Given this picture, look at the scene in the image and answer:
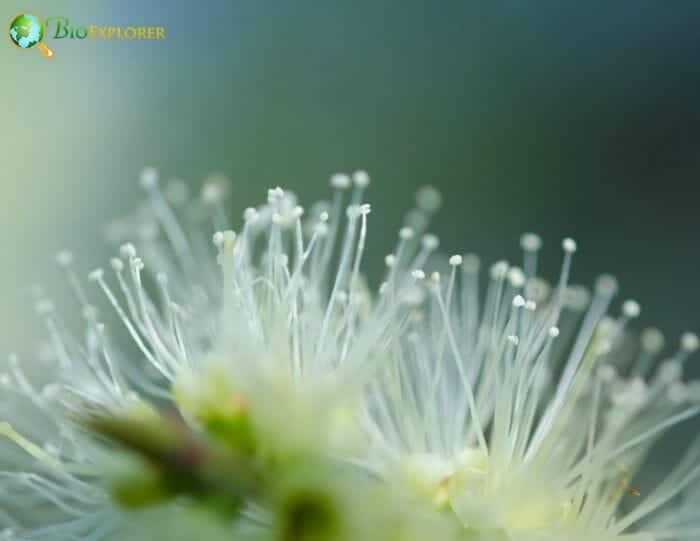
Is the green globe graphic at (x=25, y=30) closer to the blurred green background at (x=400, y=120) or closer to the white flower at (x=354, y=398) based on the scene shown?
the blurred green background at (x=400, y=120)

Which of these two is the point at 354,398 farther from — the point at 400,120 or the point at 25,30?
the point at 400,120

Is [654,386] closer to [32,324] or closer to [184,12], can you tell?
[32,324]

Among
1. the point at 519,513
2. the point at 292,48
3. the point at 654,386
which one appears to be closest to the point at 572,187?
the point at 292,48

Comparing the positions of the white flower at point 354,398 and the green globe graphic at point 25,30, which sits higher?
the green globe graphic at point 25,30

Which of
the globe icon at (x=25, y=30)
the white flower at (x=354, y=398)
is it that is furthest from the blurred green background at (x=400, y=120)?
the white flower at (x=354, y=398)

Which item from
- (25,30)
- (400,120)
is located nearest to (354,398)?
(25,30)

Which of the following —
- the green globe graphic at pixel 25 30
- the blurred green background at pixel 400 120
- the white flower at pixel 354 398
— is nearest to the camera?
the white flower at pixel 354 398
